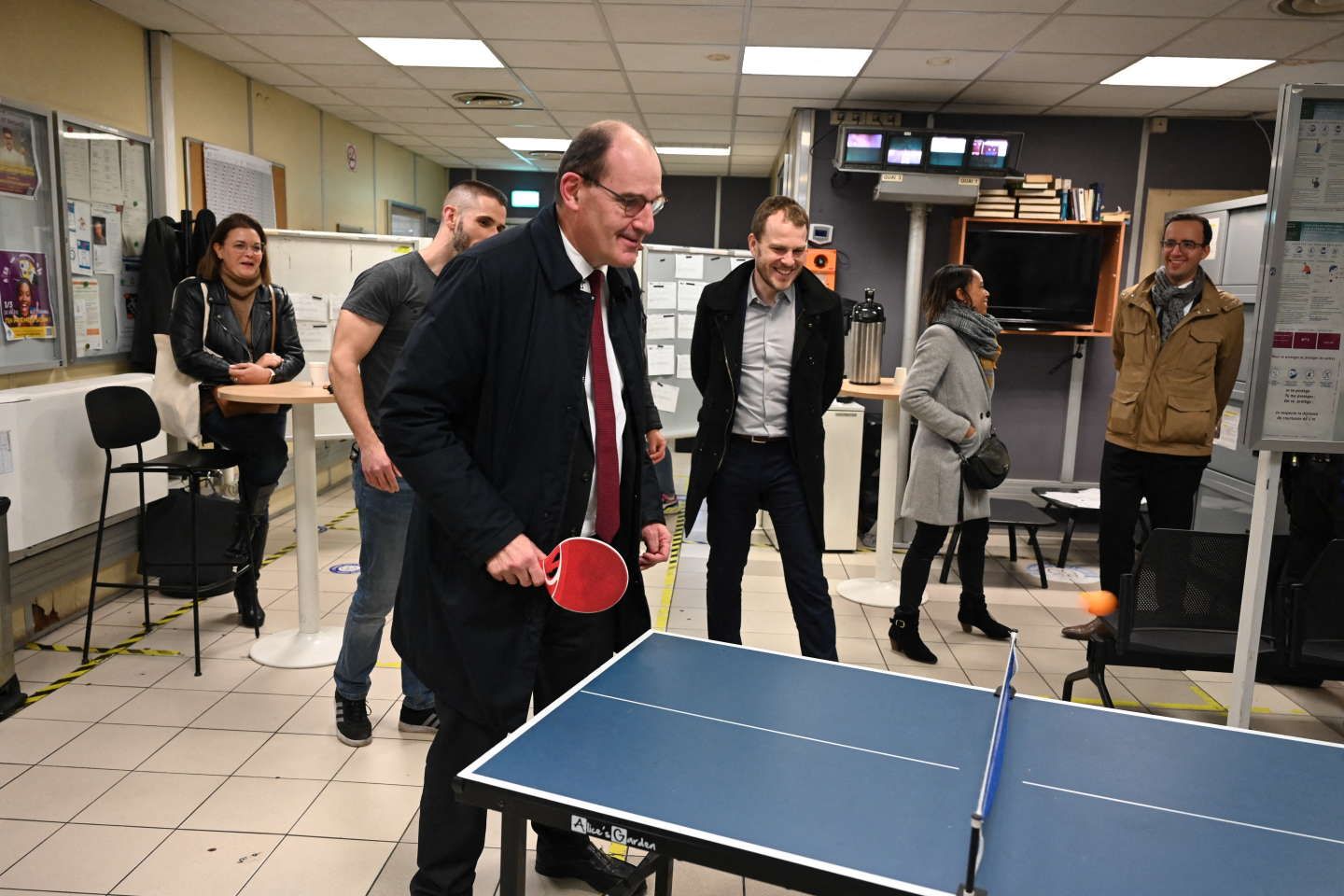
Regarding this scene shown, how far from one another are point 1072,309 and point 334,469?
5.69 m

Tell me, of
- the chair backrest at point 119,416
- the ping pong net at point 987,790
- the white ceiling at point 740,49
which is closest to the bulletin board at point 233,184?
the white ceiling at point 740,49

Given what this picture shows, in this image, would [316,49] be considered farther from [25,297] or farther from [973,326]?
[973,326]

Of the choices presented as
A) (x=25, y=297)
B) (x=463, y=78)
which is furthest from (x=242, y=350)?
(x=463, y=78)

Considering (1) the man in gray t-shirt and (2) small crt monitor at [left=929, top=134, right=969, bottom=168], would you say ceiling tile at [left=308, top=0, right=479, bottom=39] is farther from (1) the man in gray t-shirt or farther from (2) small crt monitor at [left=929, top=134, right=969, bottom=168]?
(2) small crt monitor at [left=929, top=134, right=969, bottom=168]

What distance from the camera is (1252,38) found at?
193 inches

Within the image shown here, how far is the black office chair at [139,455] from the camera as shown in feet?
12.3

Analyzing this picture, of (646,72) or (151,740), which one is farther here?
(646,72)

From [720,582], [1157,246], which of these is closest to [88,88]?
[720,582]

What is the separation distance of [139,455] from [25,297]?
891 millimetres

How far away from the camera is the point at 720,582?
311cm

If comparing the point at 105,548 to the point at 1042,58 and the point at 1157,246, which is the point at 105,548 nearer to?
the point at 1042,58

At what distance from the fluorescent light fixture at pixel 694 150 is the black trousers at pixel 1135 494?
626cm

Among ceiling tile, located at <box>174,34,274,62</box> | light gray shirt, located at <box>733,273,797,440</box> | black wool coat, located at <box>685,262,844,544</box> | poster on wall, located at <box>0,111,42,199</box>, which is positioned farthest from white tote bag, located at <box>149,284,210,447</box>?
light gray shirt, located at <box>733,273,797,440</box>

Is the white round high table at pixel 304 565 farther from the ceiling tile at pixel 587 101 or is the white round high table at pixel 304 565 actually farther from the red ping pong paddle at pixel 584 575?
the ceiling tile at pixel 587 101
